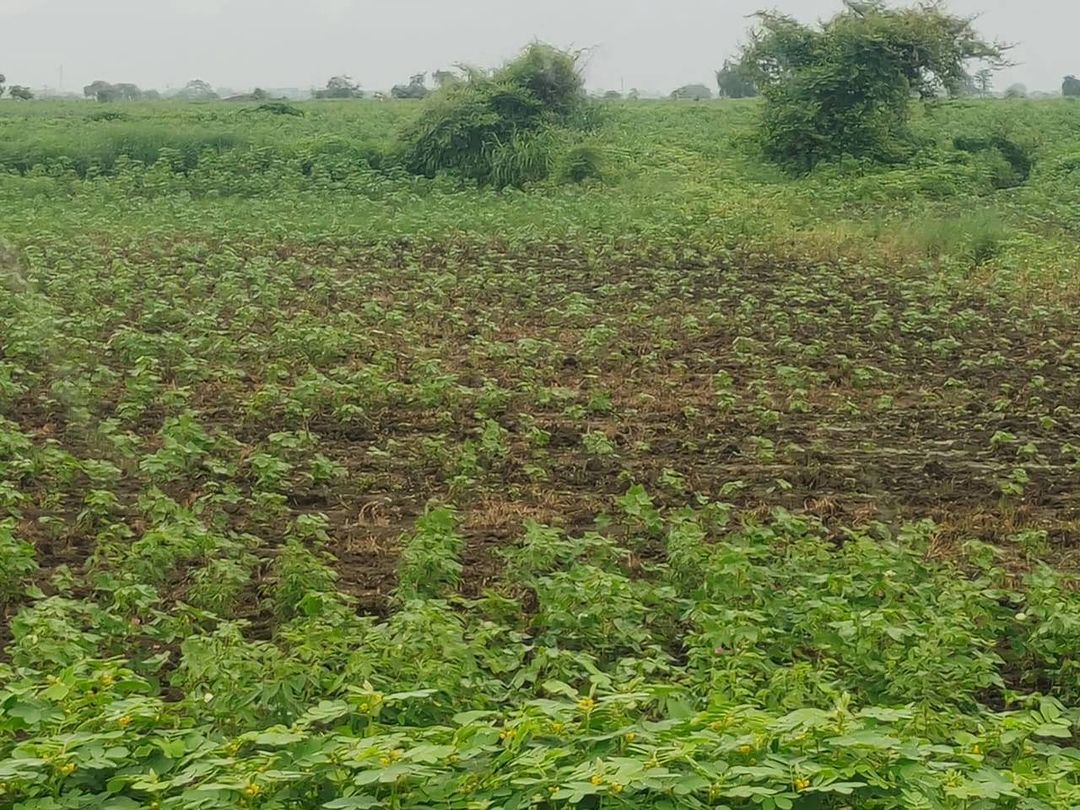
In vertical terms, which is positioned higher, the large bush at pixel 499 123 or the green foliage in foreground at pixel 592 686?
the large bush at pixel 499 123

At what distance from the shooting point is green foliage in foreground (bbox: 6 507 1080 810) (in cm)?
312

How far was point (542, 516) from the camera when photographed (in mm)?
6547

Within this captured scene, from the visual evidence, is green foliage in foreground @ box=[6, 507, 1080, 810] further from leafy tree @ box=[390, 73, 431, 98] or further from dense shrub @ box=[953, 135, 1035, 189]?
leafy tree @ box=[390, 73, 431, 98]

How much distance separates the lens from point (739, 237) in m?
15.1

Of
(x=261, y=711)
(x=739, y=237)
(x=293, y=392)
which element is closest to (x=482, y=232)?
(x=739, y=237)

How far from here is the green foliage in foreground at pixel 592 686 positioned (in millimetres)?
3119

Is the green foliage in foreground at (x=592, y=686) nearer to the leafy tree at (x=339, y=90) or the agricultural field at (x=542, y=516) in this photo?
the agricultural field at (x=542, y=516)

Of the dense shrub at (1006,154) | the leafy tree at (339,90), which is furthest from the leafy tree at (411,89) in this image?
the dense shrub at (1006,154)

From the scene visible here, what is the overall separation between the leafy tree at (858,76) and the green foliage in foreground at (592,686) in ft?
56.5

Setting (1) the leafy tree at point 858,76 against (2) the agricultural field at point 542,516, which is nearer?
(2) the agricultural field at point 542,516

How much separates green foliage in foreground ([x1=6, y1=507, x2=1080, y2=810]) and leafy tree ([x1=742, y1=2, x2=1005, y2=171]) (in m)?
17.2

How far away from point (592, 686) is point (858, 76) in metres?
20.6

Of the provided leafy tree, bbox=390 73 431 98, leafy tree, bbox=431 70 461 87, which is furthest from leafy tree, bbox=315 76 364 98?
leafy tree, bbox=431 70 461 87

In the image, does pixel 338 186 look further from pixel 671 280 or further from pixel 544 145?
pixel 671 280
